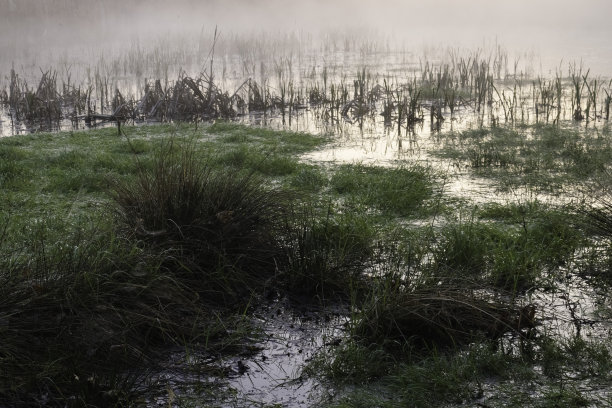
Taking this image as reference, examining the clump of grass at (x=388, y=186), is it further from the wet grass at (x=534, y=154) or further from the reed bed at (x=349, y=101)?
the reed bed at (x=349, y=101)

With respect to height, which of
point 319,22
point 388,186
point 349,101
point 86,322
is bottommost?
point 86,322

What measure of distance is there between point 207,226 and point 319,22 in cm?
3818

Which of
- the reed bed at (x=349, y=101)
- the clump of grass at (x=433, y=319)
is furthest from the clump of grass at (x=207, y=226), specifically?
the reed bed at (x=349, y=101)

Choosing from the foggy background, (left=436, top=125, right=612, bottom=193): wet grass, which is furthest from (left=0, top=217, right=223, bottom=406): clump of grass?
the foggy background

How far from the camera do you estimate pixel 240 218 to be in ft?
16.0

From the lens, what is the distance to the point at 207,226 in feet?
15.5

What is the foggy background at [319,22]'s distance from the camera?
27.1 metres

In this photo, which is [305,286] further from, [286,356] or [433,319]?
[433,319]

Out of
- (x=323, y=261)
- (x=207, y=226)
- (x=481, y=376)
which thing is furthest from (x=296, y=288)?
(x=481, y=376)

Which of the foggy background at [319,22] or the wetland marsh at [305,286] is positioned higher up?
the foggy background at [319,22]

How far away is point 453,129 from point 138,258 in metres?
8.66

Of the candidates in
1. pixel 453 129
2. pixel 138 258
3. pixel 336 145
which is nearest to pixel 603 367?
pixel 138 258

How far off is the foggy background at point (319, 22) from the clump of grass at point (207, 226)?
51.2 feet

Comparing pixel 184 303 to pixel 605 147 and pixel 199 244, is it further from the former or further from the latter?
pixel 605 147
